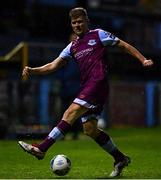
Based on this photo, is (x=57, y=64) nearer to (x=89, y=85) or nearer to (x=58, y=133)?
(x=89, y=85)

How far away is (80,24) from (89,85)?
87cm

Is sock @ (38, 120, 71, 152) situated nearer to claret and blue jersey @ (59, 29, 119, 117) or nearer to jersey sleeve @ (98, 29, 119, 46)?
claret and blue jersey @ (59, 29, 119, 117)

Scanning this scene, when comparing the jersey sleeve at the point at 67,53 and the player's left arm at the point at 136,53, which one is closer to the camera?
the player's left arm at the point at 136,53

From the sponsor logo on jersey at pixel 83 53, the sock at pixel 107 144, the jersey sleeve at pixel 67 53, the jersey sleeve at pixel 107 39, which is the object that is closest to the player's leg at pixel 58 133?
the sock at pixel 107 144

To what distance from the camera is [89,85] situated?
9.55 meters

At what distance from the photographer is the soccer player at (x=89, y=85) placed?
9477mm

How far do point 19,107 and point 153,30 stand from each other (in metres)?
19.1

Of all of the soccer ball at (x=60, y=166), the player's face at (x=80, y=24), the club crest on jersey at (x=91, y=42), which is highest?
the player's face at (x=80, y=24)

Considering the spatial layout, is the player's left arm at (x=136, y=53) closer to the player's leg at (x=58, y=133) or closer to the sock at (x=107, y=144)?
the player's leg at (x=58, y=133)

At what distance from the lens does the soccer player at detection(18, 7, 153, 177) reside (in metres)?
9.48

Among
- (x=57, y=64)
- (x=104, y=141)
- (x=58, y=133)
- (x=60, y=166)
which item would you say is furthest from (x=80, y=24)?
(x=60, y=166)

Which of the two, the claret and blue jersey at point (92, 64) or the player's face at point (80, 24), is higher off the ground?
the player's face at point (80, 24)

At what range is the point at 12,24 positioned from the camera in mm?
34062

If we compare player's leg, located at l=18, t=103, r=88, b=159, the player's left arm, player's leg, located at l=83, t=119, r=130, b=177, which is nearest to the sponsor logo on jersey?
the player's left arm
